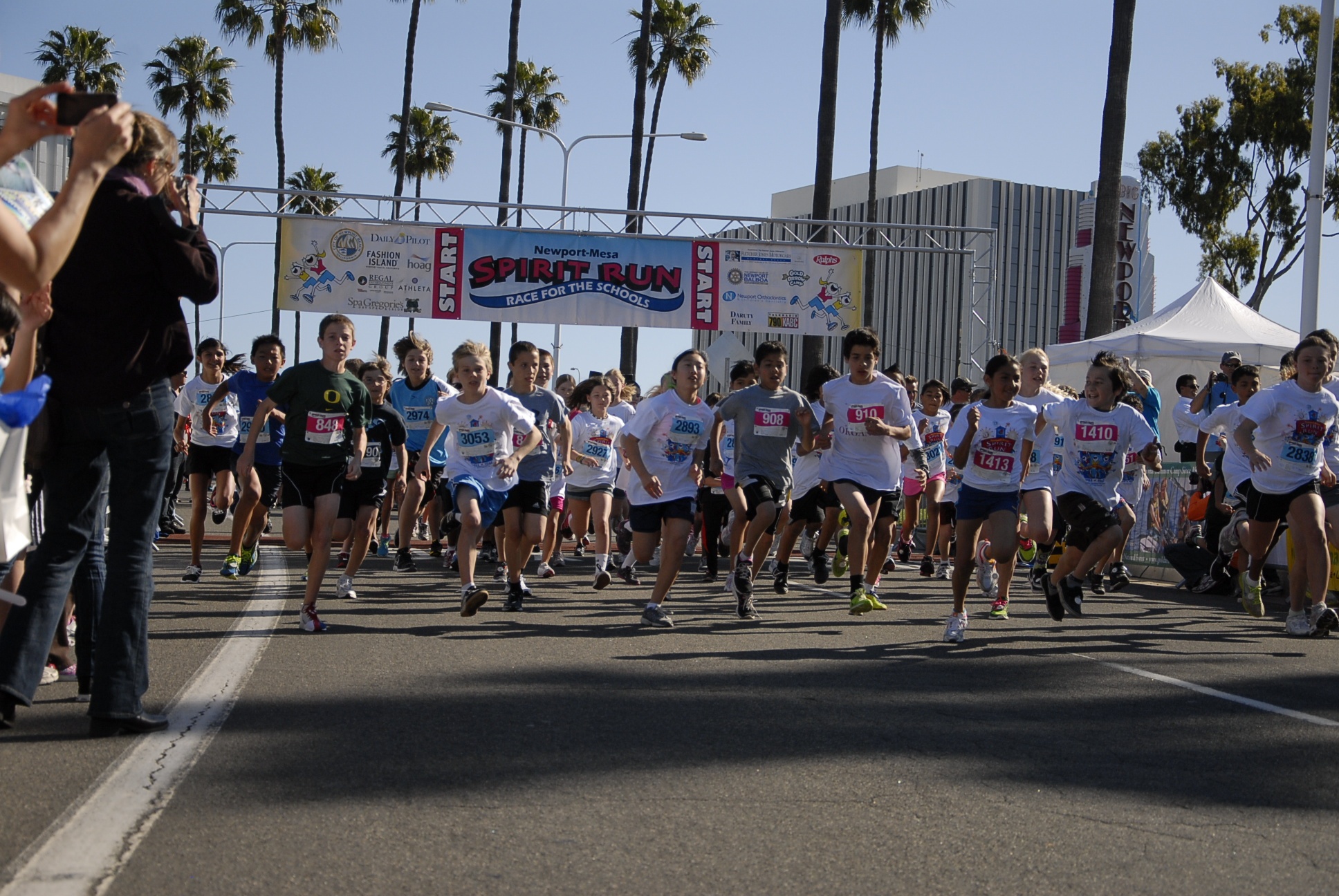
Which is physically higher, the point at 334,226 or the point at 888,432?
the point at 334,226

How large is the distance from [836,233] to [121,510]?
2025 cm

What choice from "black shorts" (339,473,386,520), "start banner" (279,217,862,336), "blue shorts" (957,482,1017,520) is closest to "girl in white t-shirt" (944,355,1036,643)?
"blue shorts" (957,482,1017,520)

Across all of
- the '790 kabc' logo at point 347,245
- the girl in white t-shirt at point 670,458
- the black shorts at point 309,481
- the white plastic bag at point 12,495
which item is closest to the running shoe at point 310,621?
the black shorts at point 309,481

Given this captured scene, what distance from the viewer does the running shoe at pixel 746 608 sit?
998 cm

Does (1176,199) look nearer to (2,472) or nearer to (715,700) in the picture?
(715,700)

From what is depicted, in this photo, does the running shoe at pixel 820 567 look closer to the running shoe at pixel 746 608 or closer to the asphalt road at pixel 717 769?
the running shoe at pixel 746 608

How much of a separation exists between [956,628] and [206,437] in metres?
7.52

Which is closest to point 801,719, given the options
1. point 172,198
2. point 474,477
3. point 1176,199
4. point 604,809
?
point 604,809

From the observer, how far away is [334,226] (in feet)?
81.3

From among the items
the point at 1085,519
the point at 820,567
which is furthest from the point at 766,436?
the point at 820,567

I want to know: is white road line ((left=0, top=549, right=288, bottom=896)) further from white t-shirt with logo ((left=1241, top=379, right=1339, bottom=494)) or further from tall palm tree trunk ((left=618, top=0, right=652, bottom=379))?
tall palm tree trunk ((left=618, top=0, right=652, bottom=379))

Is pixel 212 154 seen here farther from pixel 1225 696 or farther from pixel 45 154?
pixel 1225 696

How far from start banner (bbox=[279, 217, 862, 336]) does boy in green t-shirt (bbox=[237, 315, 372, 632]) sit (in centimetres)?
1588

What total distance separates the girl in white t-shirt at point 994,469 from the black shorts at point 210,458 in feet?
22.4
